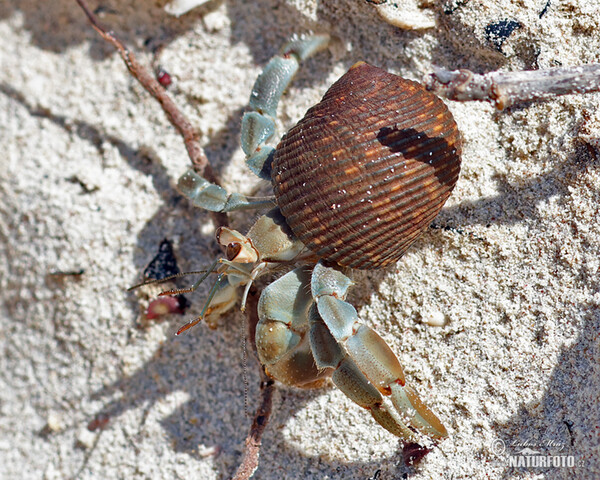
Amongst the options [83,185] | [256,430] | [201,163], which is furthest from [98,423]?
[201,163]

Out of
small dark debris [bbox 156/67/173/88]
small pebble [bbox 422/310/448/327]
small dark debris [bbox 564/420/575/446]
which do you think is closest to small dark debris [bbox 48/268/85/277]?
small dark debris [bbox 156/67/173/88]

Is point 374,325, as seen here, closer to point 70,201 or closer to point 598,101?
point 598,101

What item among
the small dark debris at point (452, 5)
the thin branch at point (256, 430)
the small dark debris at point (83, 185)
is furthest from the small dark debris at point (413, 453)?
the small dark debris at point (83, 185)

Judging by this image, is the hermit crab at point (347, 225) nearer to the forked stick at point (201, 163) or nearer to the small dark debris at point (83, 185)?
the forked stick at point (201, 163)

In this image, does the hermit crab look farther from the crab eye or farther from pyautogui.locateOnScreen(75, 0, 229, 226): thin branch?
pyautogui.locateOnScreen(75, 0, 229, 226): thin branch

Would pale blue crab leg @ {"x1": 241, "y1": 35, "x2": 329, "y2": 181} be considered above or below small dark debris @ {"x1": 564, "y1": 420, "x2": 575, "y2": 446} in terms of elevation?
above
